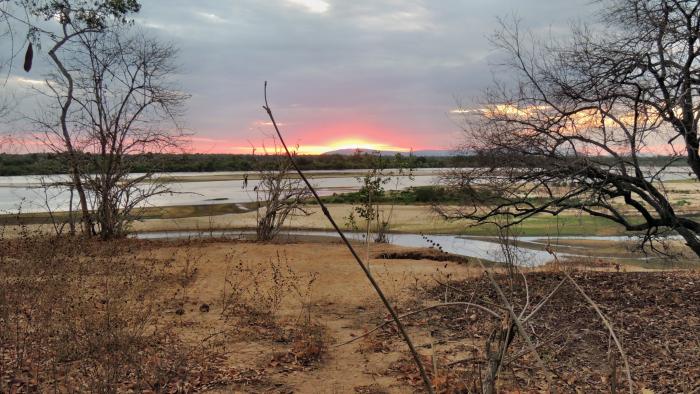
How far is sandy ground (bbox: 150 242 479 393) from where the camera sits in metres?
5.78

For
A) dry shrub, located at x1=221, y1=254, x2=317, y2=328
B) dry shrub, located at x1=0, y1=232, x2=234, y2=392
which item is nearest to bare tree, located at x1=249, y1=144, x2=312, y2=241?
dry shrub, located at x1=221, y1=254, x2=317, y2=328

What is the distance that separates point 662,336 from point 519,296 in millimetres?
2215

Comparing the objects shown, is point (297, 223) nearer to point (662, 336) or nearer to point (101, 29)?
point (101, 29)

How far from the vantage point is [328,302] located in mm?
9359

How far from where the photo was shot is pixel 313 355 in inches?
246

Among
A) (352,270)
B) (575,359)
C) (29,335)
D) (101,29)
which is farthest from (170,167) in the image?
(575,359)

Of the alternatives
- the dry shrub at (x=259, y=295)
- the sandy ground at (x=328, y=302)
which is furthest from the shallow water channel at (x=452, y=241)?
the dry shrub at (x=259, y=295)

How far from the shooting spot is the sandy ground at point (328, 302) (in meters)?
5.78

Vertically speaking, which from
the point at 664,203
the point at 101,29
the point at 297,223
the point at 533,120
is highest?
the point at 101,29

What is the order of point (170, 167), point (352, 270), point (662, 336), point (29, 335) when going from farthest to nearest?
point (170, 167) < point (352, 270) < point (662, 336) < point (29, 335)

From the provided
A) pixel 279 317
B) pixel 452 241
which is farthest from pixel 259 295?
pixel 452 241

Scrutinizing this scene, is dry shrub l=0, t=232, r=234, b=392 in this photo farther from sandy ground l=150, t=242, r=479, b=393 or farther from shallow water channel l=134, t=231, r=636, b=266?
shallow water channel l=134, t=231, r=636, b=266

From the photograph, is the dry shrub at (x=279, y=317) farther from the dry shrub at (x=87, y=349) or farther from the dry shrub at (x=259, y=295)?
the dry shrub at (x=87, y=349)

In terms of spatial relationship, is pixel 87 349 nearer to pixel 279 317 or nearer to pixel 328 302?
pixel 279 317
